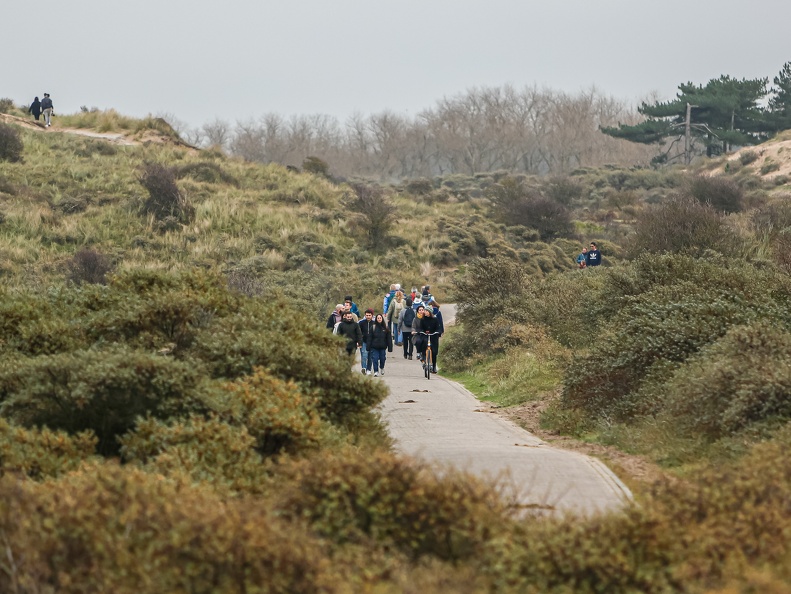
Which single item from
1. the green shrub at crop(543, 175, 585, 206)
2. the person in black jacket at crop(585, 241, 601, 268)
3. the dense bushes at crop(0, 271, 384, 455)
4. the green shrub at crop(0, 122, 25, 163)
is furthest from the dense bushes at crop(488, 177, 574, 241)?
the dense bushes at crop(0, 271, 384, 455)

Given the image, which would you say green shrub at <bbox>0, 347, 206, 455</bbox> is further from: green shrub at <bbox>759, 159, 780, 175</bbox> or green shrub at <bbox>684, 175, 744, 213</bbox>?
green shrub at <bbox>759, 159, 780, 175</bbox>

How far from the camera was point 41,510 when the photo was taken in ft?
23.5

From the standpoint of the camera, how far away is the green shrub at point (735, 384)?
40.1 ft

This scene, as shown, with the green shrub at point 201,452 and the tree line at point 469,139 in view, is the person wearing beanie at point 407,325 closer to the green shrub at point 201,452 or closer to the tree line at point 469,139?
the green shrub at point 201,452

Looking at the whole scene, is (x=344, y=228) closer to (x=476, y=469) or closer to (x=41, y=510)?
(x=476, y=469)

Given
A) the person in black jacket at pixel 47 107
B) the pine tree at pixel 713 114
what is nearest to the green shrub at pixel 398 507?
the person in black jacket at pixel 47 107

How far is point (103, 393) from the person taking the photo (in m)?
10.2

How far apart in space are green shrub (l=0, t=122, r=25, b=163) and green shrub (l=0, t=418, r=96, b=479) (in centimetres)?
4926

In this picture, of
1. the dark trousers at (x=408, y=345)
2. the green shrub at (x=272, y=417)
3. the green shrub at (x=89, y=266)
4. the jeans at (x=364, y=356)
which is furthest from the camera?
the green shrub at (x=89, y=266)

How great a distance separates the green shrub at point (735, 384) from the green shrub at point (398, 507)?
571 cm

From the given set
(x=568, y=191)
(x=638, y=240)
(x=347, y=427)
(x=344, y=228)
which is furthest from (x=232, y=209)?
(x=347, y=427)

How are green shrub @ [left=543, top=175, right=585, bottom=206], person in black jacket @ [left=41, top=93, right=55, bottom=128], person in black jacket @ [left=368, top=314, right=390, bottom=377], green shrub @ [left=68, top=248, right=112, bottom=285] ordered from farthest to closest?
green shrub @ [left=543, top=175, right=585, bottom=206], person in black jacket @ [left=41, top=93, right=55, bottom=128], green shrub @ [left=68, top=248, right=112, bottom=285], person in black jacket @ [left=368, top=314, right=390, bottom=377]

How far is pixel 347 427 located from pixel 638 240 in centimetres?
2203

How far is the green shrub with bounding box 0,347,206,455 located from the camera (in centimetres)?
1021
